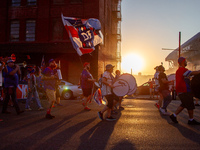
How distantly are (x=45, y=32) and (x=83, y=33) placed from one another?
1165 cm

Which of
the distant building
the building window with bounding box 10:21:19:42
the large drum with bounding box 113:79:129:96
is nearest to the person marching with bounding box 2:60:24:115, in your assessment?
the large drum with bounding box 113:79:129:96

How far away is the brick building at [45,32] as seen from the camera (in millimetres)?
21719

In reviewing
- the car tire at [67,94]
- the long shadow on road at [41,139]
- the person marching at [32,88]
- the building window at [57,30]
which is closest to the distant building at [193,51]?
the building window at [57,30]

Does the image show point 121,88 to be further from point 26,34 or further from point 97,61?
point 26,34

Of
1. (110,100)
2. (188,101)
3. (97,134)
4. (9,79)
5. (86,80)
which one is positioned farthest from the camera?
(86,80)

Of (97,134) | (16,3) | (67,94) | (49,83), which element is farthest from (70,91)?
(16,3)

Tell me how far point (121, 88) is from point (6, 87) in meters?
4.05

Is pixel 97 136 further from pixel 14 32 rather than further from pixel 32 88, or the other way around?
pixel 14 32

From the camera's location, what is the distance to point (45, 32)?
22.4 m

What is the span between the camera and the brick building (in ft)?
71.3

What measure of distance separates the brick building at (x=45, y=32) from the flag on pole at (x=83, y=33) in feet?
29.1

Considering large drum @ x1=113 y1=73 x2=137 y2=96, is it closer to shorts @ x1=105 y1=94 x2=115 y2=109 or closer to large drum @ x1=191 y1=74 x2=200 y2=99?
shorts @ x1=105 y1=94 x2=115 y2=109

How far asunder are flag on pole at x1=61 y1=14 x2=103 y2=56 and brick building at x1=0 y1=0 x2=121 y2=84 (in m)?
8.86

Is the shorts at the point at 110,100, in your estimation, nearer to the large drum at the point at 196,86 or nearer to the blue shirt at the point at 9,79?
the large drum at the point at 196,86
